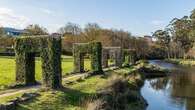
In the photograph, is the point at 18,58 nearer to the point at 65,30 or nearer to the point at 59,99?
the point at 59,99

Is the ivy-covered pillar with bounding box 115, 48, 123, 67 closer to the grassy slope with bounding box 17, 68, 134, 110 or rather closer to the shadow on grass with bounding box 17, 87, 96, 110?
the grassy slope with bounding box 17, 68, 134, 110

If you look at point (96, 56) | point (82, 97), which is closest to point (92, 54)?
point (96, 56)

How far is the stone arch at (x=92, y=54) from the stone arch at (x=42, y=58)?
14.1m

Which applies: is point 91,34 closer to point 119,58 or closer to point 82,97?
point 119,58

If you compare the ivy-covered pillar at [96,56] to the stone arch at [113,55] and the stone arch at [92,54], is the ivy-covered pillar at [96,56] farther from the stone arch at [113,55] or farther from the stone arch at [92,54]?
the stone arch at [113,55]

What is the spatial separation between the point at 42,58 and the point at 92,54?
18402 mm

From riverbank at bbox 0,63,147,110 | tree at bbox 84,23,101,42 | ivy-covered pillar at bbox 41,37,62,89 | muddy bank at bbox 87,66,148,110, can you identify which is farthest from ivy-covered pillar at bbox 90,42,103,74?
tree at bbox 84,23,101,42

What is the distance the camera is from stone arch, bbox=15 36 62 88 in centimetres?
2697

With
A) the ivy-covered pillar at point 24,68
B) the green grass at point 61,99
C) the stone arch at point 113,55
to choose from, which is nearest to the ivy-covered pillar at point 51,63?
the green grass at point 61,99

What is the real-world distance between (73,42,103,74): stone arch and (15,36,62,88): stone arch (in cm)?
1406

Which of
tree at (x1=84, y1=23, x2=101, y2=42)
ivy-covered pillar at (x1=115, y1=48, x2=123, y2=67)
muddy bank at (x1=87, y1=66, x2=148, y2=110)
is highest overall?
tree at (x1=84, y1=23, x2=101, y2=42)

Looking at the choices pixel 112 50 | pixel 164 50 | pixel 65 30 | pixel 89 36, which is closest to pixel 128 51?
pixel 112 50

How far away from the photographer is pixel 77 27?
5586 inches

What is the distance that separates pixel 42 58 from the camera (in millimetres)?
27469
